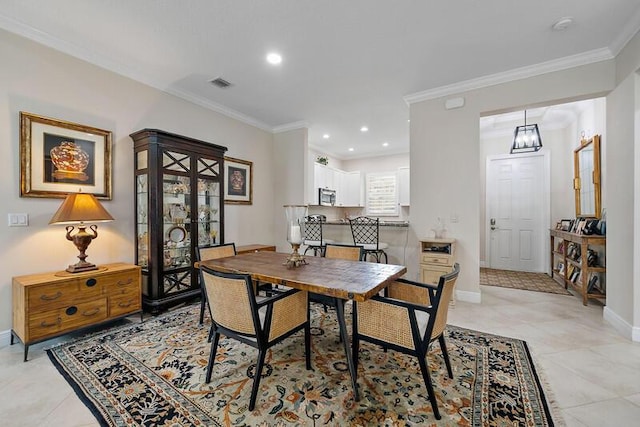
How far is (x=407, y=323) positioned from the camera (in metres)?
1.64

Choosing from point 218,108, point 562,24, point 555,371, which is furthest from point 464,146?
point 218,108

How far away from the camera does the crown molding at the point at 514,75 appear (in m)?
2.88

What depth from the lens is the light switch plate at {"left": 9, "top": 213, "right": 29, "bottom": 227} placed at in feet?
7.99

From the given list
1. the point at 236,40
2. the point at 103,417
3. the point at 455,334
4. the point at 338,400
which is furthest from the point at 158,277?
the point at 455,334

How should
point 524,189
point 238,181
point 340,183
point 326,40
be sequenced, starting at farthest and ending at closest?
1. point 340,183
2. point 524,189
3. point 238,181
4. point 326,40

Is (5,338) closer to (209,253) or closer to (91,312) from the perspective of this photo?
(91,312)

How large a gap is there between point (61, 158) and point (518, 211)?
699cm

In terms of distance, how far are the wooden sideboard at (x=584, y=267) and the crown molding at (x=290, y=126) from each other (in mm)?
4320

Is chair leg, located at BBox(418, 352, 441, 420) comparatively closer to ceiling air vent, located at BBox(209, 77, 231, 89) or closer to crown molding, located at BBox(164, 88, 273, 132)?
ceiling air vent, located at BBox(209, 77, 231, 89)

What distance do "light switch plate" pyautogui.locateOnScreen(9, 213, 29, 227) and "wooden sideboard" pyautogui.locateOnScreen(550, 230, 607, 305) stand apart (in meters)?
5.94

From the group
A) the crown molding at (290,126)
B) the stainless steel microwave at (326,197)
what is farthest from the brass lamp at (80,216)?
the stainless steel microwave at (326,197)

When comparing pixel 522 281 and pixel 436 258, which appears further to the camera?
pixel 522 281

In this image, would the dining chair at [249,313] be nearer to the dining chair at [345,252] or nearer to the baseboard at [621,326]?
the dining chair at [345,252]

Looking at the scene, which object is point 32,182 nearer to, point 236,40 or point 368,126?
point 236,40
